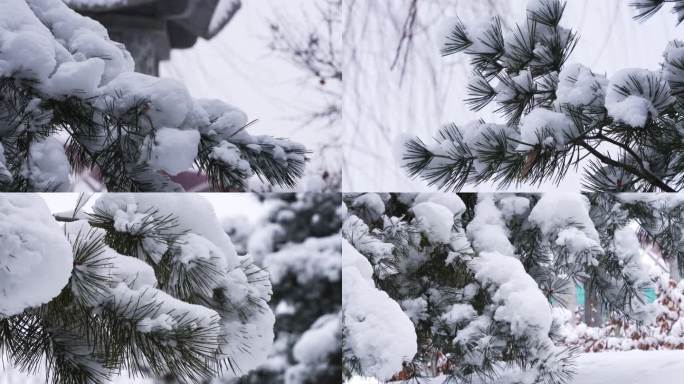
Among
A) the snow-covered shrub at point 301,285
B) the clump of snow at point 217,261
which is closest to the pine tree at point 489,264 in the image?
the snow-covered shrub at point 301,285

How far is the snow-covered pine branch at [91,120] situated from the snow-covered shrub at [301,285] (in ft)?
1.57

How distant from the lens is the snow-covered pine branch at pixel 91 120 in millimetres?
1254

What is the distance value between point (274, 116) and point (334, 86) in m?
0.17

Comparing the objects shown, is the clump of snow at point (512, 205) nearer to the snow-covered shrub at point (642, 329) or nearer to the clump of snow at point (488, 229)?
the clump of snow at point (488, 229)

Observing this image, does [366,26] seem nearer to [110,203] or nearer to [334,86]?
[334,86]

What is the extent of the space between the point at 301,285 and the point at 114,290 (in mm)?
947

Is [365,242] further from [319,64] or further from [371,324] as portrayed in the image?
[319,64]

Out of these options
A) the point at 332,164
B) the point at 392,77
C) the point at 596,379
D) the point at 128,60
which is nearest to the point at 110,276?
the point at 128,60

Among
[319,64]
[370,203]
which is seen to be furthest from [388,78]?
[370,203]

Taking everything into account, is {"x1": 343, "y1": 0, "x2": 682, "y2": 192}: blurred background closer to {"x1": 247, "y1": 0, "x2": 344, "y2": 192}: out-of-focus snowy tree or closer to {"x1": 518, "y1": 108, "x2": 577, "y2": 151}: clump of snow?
{"x1": 247, "y1": 0, "x2": 344, "y2": 192}: out-of-focus snowy tree

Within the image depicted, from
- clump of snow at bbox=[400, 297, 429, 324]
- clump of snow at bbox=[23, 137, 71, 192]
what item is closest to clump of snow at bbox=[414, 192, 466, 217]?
clump of snow at bbox=[400, 297, 429, 324]

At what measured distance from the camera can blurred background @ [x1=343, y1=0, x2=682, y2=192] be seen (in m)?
1.82

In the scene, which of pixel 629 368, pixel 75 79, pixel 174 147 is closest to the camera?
pixel 75 79

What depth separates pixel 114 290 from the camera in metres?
1.14
